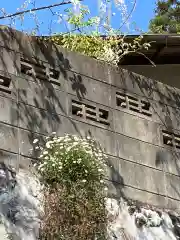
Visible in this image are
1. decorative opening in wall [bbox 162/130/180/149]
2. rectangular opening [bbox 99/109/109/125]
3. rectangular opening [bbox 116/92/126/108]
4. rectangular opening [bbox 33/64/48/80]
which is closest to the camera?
rectangular opening [bbox 33/64/48/80]

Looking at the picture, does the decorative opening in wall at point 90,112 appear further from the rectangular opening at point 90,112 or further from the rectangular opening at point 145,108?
the rectangular opening at point 145,108

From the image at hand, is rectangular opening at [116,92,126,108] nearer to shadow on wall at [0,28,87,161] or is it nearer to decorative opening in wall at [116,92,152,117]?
decorative opening in wall at [116,92,152,117]

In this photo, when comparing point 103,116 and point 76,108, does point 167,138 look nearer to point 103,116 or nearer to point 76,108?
point 103,116

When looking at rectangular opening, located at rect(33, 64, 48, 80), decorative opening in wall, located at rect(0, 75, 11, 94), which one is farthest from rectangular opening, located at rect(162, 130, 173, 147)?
decorative opening in wall, located at rect(0, 75, 11, 94)

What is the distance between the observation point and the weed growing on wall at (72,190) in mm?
7195

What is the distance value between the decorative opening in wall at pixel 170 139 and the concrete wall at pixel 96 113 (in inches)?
0.6

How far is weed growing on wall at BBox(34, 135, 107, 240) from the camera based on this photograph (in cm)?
719

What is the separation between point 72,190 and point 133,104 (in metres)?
2.42

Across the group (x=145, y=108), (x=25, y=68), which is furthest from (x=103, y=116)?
(x=25, y=68)

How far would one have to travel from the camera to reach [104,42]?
10.4 meters

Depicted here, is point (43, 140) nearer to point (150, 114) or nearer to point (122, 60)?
point (150, 114)

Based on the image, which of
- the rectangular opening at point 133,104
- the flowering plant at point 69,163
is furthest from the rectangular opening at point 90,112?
the flowering plant at point 69,163

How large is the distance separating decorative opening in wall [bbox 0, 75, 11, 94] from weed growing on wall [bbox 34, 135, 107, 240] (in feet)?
2.60

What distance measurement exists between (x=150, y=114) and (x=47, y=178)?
256 cm
